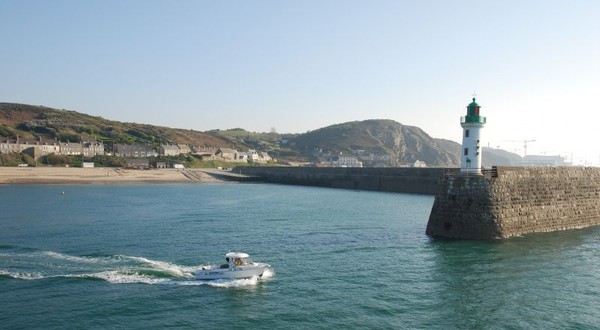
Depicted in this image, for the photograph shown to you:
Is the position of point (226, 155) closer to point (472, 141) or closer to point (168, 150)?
point (168, 150)

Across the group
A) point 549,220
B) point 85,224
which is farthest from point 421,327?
point 85,224

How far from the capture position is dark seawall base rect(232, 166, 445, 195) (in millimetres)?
Answer: 85812

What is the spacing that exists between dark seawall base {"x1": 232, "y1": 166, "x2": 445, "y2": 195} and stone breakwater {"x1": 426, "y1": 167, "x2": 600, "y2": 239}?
108ft

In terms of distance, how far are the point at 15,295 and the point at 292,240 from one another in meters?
19.3

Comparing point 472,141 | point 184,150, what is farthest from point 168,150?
point 472,141

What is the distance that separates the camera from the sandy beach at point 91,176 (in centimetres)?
9050

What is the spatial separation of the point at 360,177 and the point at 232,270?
77353mm

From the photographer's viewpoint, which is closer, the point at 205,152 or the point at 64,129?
the point at 64,129

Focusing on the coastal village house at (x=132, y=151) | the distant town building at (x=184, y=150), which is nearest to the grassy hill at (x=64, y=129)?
the distant town building at (x=184, y=150)

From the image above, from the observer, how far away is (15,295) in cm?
2150

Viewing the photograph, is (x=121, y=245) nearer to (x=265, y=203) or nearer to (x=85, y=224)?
(x=85, y=224)

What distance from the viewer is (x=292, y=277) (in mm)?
25234

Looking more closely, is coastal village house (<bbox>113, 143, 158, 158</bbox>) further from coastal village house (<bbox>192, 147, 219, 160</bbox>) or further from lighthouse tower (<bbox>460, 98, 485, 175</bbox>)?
lighthouse tower (<bbox>460, 98, 485, 175</bbox>)

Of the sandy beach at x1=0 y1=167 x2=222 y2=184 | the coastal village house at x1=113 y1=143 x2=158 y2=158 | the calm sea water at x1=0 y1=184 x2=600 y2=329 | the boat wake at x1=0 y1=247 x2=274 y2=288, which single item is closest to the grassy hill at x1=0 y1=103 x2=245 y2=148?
the coastal village house at x1=113 y1=143 x2=158 y2=158
